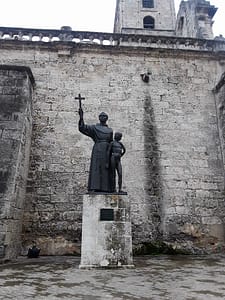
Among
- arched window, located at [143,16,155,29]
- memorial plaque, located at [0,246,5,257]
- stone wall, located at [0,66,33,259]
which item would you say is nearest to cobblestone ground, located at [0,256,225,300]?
memorial plaque, located at [0,246,5,257]

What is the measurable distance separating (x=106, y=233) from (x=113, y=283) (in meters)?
1.39

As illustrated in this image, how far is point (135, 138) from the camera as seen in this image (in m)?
8.45

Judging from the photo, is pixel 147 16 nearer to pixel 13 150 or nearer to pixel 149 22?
pixel 149 22

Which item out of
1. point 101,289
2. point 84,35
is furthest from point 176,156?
point 101,289

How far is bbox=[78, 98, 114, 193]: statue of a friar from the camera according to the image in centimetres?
541

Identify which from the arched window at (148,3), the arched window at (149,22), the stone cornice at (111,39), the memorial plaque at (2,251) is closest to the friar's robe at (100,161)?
the memorial plaque at (2,251)

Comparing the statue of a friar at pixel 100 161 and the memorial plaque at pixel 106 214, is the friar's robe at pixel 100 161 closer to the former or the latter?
the statue of a friar at pixel 100 161

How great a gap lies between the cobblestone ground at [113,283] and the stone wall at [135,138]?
109 inches

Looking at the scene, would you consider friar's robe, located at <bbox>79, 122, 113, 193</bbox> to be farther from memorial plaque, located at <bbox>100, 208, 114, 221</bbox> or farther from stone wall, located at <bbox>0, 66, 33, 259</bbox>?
stone wall, located at <bbox>0, 66, 33, 259</bbox>

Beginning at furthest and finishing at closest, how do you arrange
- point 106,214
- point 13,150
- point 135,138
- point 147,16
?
point 147,16 < point 135,138 < point 13,150 < point 106,214

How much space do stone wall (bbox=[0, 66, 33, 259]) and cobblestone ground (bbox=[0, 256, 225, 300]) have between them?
4.22 feet

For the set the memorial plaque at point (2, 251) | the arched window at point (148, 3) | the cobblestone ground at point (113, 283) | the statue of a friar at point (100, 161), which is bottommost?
the cobblestone ground at point (113, 283)

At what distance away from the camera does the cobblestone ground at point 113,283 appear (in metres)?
3.06

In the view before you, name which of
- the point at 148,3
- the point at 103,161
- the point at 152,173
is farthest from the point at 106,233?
the point at 148,3
